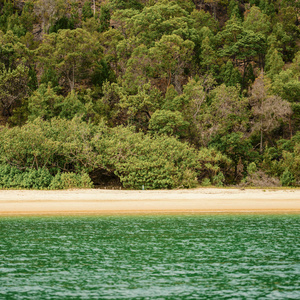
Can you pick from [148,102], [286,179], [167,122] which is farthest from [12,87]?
[286,179]

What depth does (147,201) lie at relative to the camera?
2997cm

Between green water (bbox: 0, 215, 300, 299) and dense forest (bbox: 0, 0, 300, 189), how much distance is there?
13720mm

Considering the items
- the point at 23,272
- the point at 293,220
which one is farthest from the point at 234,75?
the point at 23,272

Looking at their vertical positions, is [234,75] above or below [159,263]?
above

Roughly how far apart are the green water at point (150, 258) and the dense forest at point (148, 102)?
1372cm

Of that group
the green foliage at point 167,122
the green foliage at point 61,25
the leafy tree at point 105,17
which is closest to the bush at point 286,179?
the green foliage at point 167,122

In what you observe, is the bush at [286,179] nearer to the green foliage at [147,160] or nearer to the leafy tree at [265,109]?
the green foliage at [147,160]

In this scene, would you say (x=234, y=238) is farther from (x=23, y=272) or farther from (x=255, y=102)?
(x=255, y=102)

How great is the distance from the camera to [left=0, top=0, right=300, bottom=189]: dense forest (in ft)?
121

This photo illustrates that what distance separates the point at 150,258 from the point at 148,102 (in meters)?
32.6

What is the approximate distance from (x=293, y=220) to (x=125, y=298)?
47.3 ft

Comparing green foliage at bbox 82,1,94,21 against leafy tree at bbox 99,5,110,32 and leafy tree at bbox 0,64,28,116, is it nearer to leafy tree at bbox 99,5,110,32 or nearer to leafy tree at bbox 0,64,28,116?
leafy tree at bbox 99,5,110,32

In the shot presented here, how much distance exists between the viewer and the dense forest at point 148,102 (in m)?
36.8

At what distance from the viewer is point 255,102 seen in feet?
154
